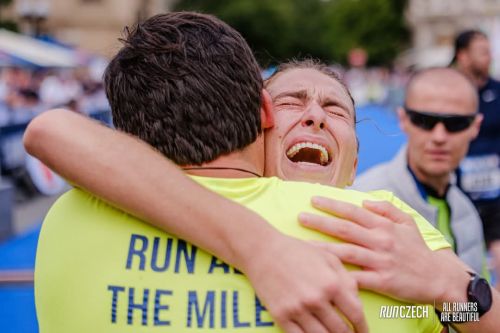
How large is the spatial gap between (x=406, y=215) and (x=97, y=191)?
714mm

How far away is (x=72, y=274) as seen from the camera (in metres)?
1.60

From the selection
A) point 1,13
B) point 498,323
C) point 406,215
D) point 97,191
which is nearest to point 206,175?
point 97,191

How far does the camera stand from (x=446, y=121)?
3.53 metres

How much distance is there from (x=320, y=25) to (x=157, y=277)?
85.0 metres

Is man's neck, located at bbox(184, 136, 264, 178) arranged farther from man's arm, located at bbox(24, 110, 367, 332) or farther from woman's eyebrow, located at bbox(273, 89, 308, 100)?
woman's eyebrow, located at bbox(273, 89, 308, 100)

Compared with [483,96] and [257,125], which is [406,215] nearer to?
[257,125]

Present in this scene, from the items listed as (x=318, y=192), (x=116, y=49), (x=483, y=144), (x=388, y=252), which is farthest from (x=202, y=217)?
(x=483, y=144)

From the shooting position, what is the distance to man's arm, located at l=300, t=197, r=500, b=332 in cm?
150

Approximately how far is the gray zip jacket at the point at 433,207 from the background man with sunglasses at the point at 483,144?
0.54 m

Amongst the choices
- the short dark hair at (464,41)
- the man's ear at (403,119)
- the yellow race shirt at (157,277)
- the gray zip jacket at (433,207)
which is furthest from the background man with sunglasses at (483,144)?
the yellow race shirt at (157,277)

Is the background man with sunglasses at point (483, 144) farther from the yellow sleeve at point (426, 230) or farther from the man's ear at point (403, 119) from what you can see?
the yellow sleeve at point (426, 230)

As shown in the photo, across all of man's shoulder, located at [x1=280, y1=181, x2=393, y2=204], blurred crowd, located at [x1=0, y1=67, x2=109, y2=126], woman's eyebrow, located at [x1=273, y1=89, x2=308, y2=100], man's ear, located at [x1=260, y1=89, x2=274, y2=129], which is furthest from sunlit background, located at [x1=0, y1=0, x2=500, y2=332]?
man's shoulder, located at [x1=280, y1=181, x2=393, y2=204]

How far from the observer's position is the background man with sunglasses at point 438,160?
3.28 metres

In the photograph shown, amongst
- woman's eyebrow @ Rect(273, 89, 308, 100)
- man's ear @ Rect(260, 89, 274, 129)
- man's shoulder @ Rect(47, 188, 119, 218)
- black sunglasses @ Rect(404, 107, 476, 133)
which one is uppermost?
black sunglasses @ Rect(404, 107, 476, 133)
